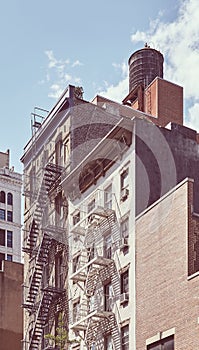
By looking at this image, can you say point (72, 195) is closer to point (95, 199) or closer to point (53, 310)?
point (95, 199)

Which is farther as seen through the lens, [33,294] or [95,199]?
[33,294]

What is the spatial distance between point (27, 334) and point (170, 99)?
2202 cm

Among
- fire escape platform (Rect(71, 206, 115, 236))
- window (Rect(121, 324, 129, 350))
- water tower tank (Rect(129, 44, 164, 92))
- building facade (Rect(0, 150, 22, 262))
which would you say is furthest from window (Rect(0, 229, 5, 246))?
window (Rect(121, 324, 129, 350))

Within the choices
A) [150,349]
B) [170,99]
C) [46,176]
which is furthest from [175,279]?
[170,99]

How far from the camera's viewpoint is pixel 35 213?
6394 centimetres

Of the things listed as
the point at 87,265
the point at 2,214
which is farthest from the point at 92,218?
the point at 2,214

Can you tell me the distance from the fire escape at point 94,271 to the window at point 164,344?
526 cm

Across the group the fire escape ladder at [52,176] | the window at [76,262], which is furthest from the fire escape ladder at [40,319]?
the fire escape ladder at [52,176]

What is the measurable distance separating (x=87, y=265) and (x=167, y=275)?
867 centimetres

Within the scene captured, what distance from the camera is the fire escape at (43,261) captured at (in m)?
59.6

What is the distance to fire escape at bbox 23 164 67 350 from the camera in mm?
59594

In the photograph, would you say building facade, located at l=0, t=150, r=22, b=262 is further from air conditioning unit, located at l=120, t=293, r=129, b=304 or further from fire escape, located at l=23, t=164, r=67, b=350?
air conditioning unit, located at l=120, t=293, r=129, b=304

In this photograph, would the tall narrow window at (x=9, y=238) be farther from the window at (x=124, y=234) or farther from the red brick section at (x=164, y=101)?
the window at (x=124, y=234)

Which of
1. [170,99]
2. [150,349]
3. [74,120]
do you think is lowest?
[150,349]
